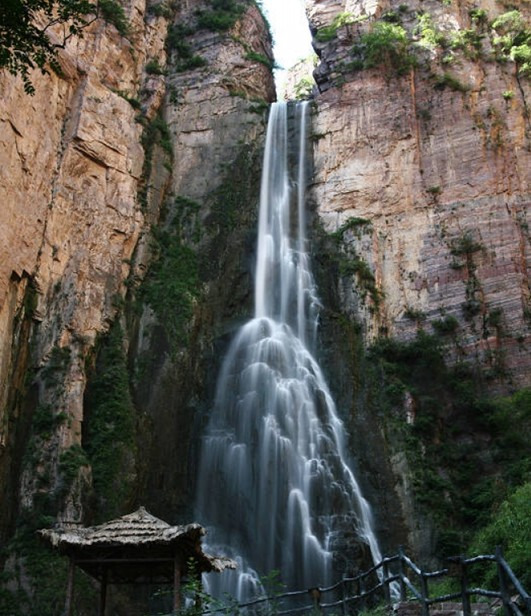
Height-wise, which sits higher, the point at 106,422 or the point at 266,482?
the point at 106,422

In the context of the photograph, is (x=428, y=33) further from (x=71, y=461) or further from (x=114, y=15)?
(x=71, y=461)

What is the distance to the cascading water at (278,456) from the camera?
60.1 feet

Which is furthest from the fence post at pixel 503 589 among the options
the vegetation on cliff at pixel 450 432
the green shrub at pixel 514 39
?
the green shrub at pixel 514 39

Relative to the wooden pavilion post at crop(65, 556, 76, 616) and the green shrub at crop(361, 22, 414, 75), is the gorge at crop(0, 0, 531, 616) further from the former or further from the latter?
the wooden pavilion post at crop(65, 556, 76, 616)

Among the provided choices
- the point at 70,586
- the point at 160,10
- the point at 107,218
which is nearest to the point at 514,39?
the point at 160,10

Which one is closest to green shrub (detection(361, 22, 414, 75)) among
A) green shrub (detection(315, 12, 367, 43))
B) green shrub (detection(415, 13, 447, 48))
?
green shrub (detection(415, 13, 447, 48))

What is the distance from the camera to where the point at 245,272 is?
26.5 metres

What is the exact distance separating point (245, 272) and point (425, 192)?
720 cm

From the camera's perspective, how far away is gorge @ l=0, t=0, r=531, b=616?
1956 centimetres

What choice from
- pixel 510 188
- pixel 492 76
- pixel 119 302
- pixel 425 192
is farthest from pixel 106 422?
pixel 492 76

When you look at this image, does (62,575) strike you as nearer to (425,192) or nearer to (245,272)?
(245,272)

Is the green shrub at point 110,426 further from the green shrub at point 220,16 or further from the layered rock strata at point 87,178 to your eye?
the green shrub at point 220,16

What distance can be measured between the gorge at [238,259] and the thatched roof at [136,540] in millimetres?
6435

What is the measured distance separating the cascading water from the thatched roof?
6.74 m
